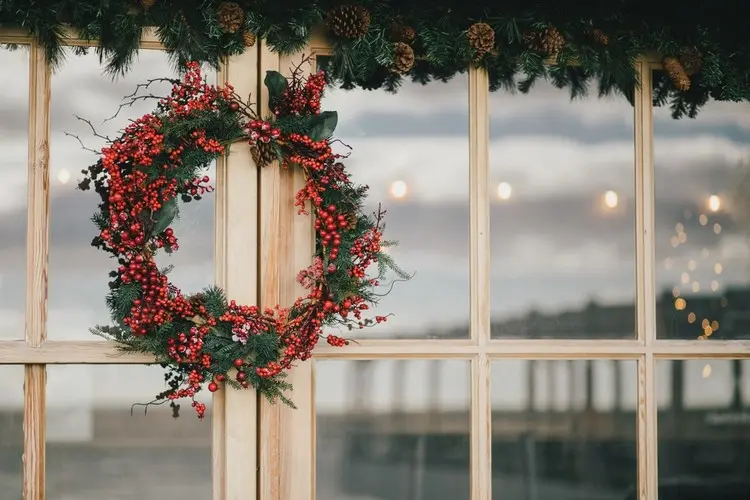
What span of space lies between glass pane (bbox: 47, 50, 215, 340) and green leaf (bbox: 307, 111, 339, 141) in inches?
12.3

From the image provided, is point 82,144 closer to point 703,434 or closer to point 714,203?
point 714,203

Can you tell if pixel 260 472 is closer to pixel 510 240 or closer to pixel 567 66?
pixel 510 240

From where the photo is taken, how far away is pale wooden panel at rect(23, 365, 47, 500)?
8.14 ft

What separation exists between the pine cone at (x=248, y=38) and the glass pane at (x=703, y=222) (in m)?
1.20

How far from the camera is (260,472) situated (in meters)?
2.51

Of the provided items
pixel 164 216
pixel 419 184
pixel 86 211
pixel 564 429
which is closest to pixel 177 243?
pixel 164 216

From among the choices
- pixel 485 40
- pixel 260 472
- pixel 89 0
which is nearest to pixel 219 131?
pixel 89 0

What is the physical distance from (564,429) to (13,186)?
5.60 feet

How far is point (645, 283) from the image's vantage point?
2.67 meters

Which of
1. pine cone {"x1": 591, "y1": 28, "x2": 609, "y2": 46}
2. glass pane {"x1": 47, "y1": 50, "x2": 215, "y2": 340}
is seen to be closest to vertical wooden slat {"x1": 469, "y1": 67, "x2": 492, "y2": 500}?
pine cone {"x1": 591, "y1": 28, "x2": 609, "y2": 46}

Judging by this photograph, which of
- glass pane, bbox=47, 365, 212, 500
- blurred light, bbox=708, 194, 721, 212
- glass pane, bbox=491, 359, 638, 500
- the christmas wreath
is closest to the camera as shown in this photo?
the christmas wreath

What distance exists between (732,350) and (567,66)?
971mm

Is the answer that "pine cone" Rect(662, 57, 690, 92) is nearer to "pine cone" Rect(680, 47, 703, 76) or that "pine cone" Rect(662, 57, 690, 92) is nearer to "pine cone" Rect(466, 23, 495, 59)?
"pine cone" Rect(680, 47, 703, 76)

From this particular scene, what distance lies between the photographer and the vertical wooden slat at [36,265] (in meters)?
2.49
